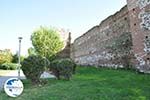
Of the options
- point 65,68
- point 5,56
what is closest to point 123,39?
point 65,68

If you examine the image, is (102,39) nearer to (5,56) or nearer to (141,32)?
(141,32)

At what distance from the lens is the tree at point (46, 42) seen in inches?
1273

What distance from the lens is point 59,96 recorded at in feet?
23.3

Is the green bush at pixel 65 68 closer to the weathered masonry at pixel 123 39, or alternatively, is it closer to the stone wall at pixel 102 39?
→ the weathered masonry at pixel 123 39

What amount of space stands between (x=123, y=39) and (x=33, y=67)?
6.76 meters

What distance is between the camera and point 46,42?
3350 centimetres

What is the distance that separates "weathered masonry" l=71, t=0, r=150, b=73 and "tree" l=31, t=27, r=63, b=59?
9599 millimetres

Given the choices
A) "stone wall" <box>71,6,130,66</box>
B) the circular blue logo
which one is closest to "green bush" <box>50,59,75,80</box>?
the circular blue logo

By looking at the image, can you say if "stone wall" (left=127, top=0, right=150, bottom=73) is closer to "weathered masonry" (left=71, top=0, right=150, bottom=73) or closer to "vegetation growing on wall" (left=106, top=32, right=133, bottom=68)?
"weathered masonry" (left=71, top=0, right=150, bottom=73)

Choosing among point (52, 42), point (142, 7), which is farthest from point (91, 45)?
point (52, 42)

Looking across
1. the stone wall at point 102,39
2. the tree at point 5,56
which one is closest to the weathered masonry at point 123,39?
the stone wall at point 102,39

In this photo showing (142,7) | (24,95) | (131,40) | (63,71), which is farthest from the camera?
(131,40)

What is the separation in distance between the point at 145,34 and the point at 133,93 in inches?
202

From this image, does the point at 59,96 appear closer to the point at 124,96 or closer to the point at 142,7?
the point at 124,96
